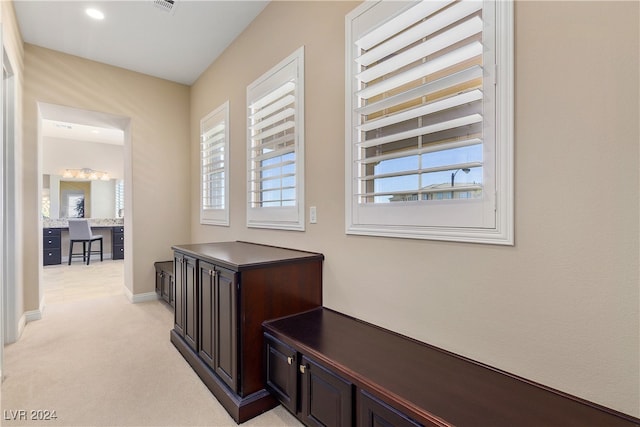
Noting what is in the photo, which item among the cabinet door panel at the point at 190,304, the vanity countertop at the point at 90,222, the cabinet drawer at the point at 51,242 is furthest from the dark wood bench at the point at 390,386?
the vanity countertop at the point at 90,222

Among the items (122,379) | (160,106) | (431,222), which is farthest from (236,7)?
(122,379)

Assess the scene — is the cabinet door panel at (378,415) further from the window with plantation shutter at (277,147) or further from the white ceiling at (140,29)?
the white ceiling at (140,29)

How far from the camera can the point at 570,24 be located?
43.7 inches

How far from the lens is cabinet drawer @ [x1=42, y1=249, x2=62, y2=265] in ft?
22.1

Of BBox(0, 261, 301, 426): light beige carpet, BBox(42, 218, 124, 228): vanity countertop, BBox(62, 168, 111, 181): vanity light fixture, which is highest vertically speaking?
BBox(62, 168, 111, 181): vanity light fixture

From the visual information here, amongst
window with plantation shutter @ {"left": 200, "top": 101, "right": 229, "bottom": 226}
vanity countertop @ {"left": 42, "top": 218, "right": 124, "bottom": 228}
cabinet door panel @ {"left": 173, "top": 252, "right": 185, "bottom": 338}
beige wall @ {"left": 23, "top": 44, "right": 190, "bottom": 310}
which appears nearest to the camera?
cabinet door panel @ {"left": 173, "top": 252, "right": 185, "bottom": 338}

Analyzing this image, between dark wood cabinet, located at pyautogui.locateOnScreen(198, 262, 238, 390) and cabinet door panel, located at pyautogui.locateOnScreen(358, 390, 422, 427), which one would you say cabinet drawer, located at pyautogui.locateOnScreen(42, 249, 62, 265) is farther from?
cabinet door panel, located at pyautogui.locateOnScreen(358, 390, 422, 427)

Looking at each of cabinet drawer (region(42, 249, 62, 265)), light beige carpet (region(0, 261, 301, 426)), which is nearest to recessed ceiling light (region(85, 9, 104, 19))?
light beige carpet (region(0, 261, 301, 426))

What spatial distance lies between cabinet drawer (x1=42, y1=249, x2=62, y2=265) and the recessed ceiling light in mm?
6166

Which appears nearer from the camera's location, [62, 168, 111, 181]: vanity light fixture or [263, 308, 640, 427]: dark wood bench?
[263, 308, 640, 427]: dark wood bench

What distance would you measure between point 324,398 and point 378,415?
350 millimetres

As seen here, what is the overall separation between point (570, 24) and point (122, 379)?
319 centimetres

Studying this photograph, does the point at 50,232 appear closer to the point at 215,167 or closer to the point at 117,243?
the point at 117,243

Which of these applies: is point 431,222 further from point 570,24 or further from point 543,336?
point 570,24
